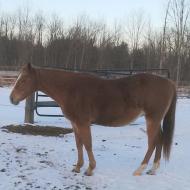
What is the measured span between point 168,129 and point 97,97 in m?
1.10

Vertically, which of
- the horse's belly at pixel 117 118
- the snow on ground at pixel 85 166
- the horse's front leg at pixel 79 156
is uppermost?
the horse's belly at pixel 117 118

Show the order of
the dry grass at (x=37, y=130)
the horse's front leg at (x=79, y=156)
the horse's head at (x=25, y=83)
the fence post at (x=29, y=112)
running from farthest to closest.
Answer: the fence post at (x=29, y=112) → the dry grass at (x=37, y=130) → the horse's front leg at (x=79, y=156) → the horse's head at (x=25, y=83)

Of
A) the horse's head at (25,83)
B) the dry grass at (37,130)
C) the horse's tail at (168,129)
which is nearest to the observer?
the horse's head at (25,83)

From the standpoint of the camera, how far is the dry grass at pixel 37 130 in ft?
27.2

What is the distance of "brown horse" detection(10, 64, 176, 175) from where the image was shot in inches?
210

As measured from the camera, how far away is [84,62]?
48.1 metres

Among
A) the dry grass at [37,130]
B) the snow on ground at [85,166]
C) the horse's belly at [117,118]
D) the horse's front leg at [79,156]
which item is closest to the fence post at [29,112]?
the dry grass at [37,130]

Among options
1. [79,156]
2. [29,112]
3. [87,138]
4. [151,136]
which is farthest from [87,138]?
[29,112]

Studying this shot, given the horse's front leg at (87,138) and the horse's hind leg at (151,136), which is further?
the horse's hind leg at (151,136)

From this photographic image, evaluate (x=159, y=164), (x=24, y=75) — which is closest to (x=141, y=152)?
(x=159, y=164)

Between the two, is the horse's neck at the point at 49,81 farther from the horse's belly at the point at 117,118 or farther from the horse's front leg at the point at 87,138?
the horse's belly at the point at 117,118

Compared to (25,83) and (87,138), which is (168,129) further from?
(25,83)

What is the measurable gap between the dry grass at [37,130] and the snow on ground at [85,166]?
0.37 meters

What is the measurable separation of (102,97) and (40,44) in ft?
148
